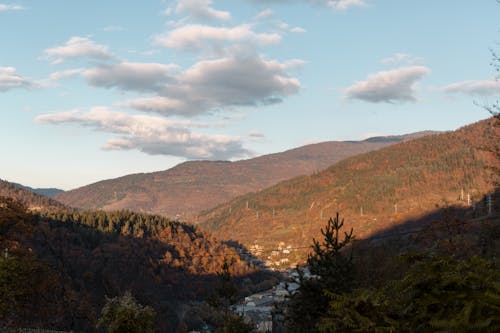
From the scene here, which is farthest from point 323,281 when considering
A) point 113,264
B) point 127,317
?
point 113,264

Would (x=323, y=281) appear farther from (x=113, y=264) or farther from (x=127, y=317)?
(x=113, y=264)

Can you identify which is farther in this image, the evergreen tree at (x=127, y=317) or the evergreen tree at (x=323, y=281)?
the evergreen tree at (x=127, y=317)

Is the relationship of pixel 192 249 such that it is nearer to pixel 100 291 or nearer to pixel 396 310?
pixel 100 291

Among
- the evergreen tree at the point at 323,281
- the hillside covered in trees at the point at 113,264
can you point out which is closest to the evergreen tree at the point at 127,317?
the evergreen tree at the point at 323,281

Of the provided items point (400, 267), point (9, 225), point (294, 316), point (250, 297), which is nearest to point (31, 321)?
point (9, 225)

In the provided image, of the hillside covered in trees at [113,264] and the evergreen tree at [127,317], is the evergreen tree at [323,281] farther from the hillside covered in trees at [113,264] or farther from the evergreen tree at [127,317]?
the hillside covered in trees at [113,264]

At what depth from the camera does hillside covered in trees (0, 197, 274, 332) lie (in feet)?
174

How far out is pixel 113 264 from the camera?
138750mm

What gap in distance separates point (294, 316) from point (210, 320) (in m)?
111

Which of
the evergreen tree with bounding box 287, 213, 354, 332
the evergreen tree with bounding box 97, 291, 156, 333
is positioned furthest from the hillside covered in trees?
the evergreen tree with bounding box 287, 213, 354, 332

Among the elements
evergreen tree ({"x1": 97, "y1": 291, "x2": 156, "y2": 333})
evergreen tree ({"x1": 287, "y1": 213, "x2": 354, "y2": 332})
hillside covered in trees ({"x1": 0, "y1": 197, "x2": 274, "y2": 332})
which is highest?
evergreen tree ({"x1": 287, "y1": 213, "x2": 354, "y2": 332})

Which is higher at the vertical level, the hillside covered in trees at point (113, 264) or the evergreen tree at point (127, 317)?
the evergreen tree at point (127, 317)

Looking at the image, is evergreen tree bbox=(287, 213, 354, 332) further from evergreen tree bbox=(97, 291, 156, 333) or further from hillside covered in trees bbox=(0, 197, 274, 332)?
hillside covered in trees bbox=(0, 197, 274, 332)

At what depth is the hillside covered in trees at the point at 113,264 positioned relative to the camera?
174 ft
